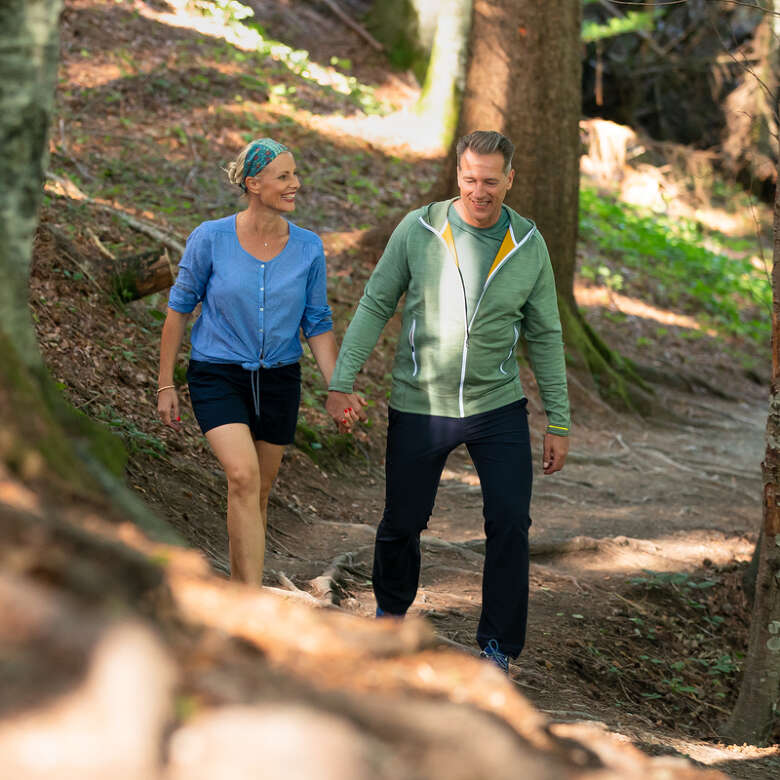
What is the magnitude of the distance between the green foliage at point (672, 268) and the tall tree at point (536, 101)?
16.7 ft

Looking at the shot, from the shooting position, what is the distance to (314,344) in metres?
5.27

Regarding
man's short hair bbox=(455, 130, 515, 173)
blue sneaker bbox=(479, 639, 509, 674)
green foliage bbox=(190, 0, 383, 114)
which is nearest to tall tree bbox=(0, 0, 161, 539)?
man's short hair bbox=(455, 130, 515, 173)

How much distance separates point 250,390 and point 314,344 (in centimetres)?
50

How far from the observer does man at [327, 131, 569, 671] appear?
4.73 metres

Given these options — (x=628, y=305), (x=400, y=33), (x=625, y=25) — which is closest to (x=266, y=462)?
(x=628, y=305)

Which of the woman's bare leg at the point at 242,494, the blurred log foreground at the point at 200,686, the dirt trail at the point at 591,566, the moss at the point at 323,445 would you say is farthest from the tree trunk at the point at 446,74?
the blurred log foreground at the point at 200,686

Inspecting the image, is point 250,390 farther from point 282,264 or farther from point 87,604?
point 87,604

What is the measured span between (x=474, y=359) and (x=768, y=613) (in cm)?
217

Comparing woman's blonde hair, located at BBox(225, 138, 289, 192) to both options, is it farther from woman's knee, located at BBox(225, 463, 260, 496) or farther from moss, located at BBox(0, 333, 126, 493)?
moss, located at BBox(0, 333, 126, 493)

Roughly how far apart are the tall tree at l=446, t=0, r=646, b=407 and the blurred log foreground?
1001 centimetres

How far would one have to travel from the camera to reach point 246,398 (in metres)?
4.96

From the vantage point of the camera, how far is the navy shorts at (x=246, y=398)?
4.82 meters

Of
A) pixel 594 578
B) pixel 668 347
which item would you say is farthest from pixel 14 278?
pixel 668 347

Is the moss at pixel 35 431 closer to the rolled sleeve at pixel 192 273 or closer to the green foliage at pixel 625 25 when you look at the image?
the rolled sleeve at pixel 192 273
